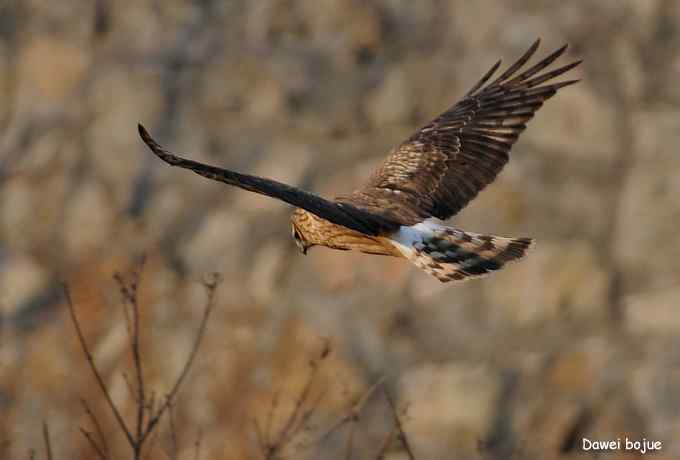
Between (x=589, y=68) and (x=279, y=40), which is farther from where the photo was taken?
(x=279, y=40)

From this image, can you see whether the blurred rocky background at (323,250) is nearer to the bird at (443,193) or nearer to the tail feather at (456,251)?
the bird at (443,193)

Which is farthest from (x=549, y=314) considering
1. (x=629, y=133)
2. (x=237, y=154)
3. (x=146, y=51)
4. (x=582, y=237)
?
(x=146, y=51)

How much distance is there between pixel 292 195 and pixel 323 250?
599cm

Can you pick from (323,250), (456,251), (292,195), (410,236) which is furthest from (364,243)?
(323,250)

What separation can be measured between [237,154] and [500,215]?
7.65 feet

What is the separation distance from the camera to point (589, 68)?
10.2m

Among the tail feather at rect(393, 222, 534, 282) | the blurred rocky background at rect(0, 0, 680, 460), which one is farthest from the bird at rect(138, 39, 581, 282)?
the blurred rocky background at rect(0, 0, 680, 460)

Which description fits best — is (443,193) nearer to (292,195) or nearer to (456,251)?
(456,251)

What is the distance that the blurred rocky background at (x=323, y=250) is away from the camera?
393 inches

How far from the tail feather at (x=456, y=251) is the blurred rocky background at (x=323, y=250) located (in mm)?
4503

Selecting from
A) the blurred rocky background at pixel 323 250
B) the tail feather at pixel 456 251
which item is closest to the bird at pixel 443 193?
the tail feather at pixel 456 251

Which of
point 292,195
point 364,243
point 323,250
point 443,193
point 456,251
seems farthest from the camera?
point 323,250

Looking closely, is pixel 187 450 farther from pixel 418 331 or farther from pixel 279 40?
pixel 279 40

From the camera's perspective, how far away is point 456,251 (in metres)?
5.37
